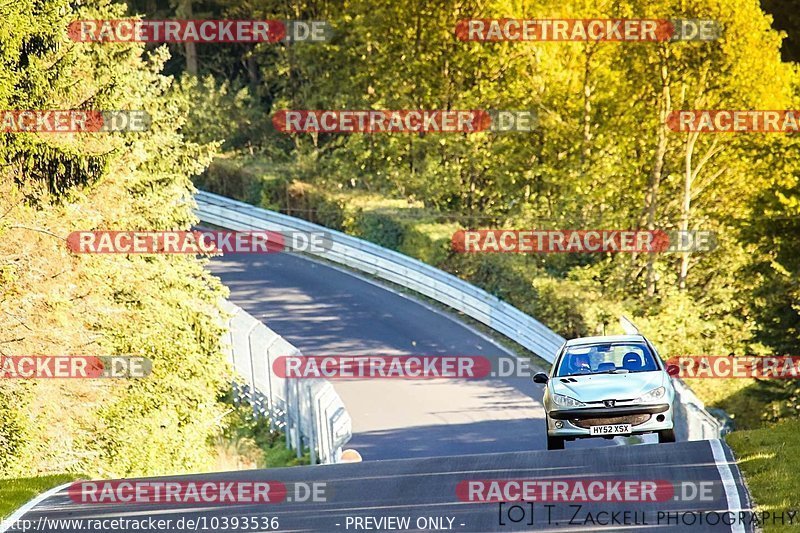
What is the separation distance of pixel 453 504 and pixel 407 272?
27.4m

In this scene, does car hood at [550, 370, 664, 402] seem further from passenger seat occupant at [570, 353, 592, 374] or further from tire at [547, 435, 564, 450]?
tire at [547, 435, 564, 450]

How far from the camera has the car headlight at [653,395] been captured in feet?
56.9

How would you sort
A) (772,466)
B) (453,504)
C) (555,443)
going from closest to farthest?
(453,504) → (772,466) → (555,443)

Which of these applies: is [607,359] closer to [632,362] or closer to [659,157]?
[632,362]

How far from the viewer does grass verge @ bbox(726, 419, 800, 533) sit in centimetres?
1309

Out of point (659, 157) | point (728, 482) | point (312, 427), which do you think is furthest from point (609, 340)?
point (659, 157)

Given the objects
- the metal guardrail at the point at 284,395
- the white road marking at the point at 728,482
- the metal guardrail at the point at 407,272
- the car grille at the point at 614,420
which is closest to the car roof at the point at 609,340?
the car grille at the point at 614,420

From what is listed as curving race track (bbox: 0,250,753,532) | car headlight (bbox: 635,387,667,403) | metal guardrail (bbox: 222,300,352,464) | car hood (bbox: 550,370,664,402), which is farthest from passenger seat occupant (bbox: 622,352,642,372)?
metal guardrail (bbox: 222,300,352,464)

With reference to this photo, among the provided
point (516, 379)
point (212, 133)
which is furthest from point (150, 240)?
point (212, 133)

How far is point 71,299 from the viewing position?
25922 mm

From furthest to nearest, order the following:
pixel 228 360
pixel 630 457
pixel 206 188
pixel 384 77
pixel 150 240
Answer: pixel 206 188 → pixel 384 77 → pixel 228 360 → pixel 150 240 → pixel 630 457

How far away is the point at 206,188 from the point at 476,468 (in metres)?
41.2

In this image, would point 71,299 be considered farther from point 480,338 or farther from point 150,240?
point 480,338

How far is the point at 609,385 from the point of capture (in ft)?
57.8
